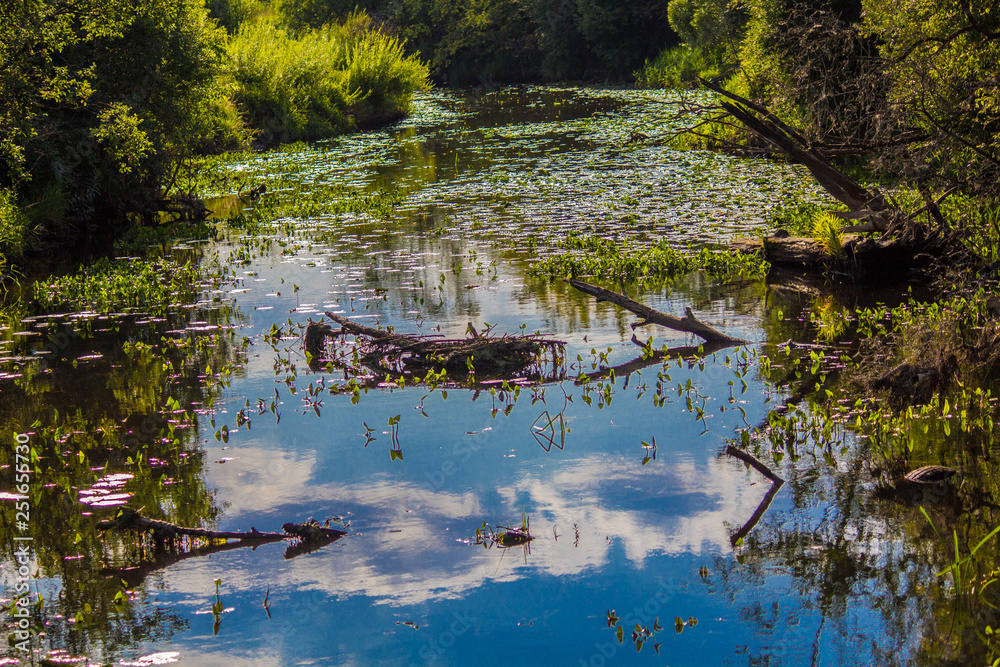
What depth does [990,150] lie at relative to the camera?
33.9 ft

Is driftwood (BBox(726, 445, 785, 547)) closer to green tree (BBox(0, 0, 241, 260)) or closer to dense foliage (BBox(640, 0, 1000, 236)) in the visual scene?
dense foliage (BBox(640, 0, 1000, 236))

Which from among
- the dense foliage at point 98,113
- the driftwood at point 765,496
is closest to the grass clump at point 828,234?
the driftwood at point 765,496

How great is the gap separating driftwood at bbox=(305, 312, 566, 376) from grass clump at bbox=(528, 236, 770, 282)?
358cm

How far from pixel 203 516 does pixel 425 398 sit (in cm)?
295

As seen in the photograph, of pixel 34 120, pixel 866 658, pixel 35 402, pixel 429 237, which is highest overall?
pixel 34 120

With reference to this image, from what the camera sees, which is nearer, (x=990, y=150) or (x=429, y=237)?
(x=990, y=150)

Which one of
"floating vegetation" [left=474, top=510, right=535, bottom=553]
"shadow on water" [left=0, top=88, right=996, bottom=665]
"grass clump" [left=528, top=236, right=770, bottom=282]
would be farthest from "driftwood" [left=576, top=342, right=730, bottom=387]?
"floating vegetation" [left=474, top=510, right=535, bottom=553]

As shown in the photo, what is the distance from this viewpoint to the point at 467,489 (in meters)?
7.58

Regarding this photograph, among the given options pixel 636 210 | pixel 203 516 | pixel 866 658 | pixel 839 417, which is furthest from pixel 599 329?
pixel 636 210

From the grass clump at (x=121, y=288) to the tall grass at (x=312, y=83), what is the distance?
17064 millimetres

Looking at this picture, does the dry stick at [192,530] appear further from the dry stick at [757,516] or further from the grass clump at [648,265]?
the grass clump at [648,265]

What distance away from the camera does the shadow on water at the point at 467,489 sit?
5.68 m

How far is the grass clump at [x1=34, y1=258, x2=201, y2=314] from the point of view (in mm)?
13938

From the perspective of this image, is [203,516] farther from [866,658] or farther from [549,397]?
[866,658]
